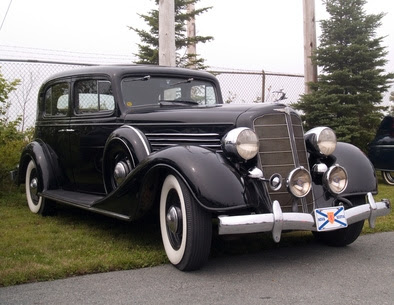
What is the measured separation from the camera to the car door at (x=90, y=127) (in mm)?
4902

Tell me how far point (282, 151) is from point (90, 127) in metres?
2.29

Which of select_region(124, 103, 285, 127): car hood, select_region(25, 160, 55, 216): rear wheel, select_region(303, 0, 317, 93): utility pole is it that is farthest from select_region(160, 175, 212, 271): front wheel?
select_region(303, 0, 317, 93): utility pole

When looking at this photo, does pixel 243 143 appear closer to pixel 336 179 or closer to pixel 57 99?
pixel 336 179

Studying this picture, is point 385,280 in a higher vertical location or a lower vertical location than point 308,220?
lower

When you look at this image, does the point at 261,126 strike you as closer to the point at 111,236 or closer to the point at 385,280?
the point at 385,280

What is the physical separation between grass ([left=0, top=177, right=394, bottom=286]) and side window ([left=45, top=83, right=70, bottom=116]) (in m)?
1.33

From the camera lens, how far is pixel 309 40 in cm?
964

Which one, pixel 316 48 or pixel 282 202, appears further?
pixel 316 48

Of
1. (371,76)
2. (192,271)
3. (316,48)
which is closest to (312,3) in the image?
(316,48)

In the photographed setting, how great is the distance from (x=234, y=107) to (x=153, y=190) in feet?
3.35

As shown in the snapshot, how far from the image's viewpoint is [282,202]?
362 centimetres

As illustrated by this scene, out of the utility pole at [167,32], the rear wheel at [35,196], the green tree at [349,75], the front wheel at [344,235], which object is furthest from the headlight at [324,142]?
the green tree at [349,75]

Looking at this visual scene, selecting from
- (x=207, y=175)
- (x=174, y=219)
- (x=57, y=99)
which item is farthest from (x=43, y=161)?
(x=207, y=175)

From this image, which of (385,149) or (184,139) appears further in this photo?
(385,149)
